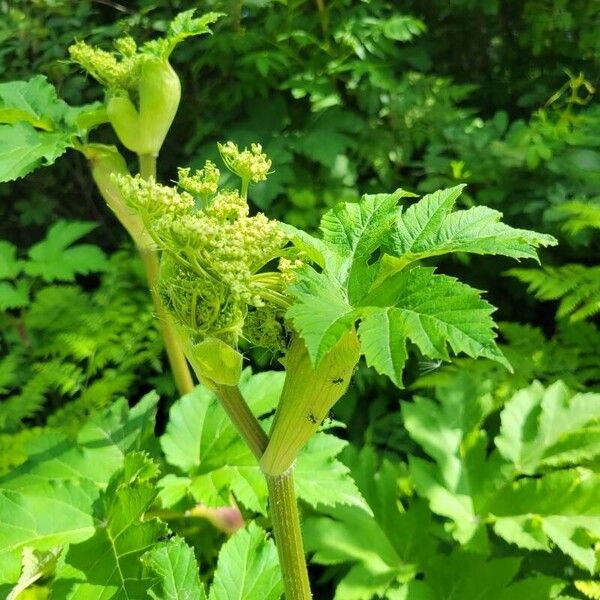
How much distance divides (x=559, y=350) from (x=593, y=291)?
0.20 m

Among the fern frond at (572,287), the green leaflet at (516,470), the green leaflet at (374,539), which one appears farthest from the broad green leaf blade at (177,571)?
the fern frond at (572,287)

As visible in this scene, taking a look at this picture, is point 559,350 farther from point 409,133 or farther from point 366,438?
point 409,133

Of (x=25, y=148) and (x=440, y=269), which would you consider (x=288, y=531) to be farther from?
(x=440, y=269)

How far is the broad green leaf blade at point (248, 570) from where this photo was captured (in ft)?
3.57

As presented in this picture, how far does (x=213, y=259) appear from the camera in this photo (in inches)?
28.7

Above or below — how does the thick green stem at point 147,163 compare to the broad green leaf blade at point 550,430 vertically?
above

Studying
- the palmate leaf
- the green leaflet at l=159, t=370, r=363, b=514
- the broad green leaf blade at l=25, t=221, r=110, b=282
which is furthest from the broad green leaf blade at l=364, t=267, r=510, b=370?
the broad green leaf blade at l=25, t=221, r=110, b=282

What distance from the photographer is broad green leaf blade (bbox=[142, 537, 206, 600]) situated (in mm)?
1000

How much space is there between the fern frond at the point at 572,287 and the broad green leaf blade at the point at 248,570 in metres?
1.26

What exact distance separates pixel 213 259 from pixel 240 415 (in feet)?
0.74

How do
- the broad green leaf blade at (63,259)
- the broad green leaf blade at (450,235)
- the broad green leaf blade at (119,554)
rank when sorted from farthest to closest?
the broad green leaf blade at (63,259), the broad green leaf blade at (119,554), the broad green leaf blade at (450,235)

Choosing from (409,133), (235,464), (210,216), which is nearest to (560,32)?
(409,133)

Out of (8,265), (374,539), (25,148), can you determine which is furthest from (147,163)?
(8,265)

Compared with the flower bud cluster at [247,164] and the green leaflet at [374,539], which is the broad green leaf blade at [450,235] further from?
the green leaflet at [374,539]
